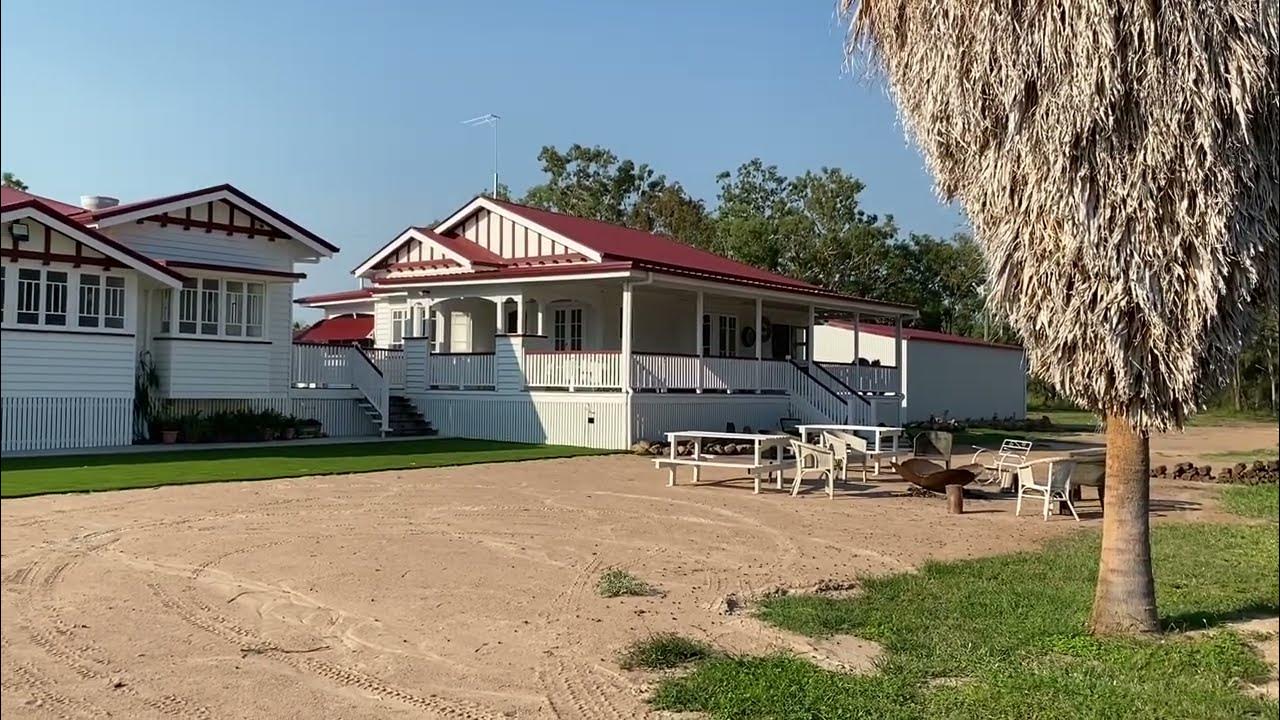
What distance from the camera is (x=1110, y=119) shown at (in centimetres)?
636

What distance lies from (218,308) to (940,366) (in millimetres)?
25114

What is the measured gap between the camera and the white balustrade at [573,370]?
76.7 ft

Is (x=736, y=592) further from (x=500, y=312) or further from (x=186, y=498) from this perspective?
(x=500, y=312)

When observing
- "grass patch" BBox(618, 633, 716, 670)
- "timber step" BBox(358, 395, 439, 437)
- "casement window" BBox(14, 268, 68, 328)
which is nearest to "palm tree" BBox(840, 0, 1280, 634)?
"grass patch" BBox(618, 633, 716, 670)

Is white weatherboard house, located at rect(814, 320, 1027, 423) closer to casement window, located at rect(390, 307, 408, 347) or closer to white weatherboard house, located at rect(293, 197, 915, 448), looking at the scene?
white weatherboard house, located at rect(293, 197, 915, 448)

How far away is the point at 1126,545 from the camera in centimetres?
718

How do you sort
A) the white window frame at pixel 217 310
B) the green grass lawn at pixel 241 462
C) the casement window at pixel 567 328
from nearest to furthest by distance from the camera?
1. the green grass lawn at pixel 241 462
2. the white window frame at pixel 217 310
3. the casement window at pixel 567 328

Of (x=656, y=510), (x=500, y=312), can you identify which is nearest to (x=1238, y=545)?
(x=656, y=510)

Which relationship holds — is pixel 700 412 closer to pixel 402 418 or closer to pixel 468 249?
pixel 402 418

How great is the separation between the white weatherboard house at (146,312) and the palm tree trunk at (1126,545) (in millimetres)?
15165

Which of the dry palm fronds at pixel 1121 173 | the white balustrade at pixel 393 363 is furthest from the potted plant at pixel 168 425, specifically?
the dry palm fronds at pixel 1121 173

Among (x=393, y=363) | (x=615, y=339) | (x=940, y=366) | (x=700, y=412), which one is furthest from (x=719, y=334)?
(x=940, y=366)

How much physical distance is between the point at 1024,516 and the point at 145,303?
58.9ft

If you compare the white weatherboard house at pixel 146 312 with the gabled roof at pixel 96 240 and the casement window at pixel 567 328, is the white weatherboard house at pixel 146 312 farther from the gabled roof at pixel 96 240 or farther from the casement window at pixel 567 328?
the casement window at pixel 567 328
